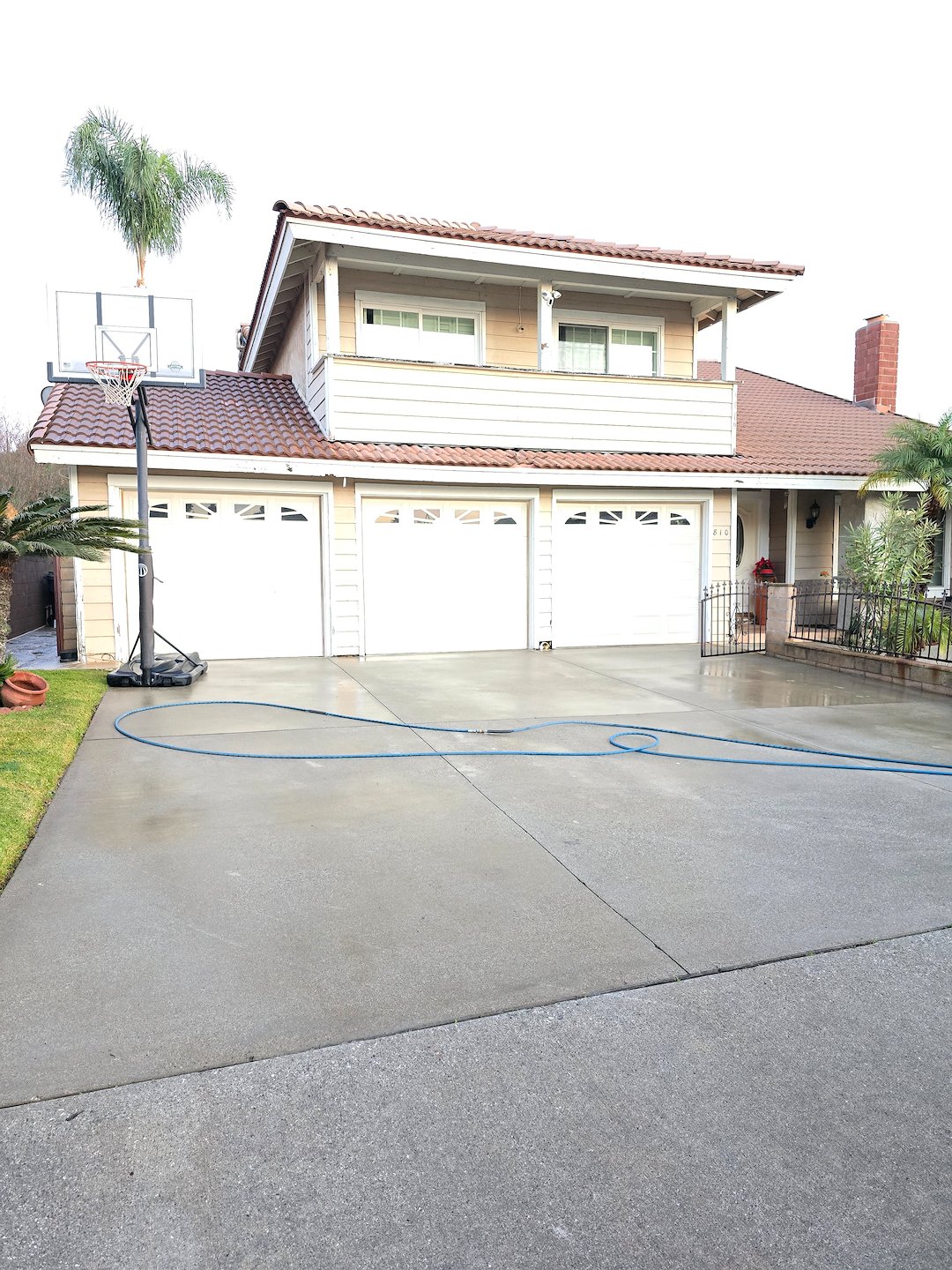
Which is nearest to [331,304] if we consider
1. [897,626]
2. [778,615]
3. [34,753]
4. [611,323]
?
[611,323]

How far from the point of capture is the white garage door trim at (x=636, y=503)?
43.4 ft

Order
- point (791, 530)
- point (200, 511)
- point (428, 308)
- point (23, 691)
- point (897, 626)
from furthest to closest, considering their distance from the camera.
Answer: point (791, 530), point (428, 308), point (200, 511), point (897, 626), point (23, 691)

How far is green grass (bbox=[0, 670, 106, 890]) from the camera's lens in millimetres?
4664

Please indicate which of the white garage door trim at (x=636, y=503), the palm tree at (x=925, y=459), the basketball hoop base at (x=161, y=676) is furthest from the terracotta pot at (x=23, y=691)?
the palm tree at (x=925, y=459)

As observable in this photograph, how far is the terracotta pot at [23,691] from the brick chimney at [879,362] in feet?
56.8

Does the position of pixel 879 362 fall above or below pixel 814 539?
above

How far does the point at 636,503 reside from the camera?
13.6 metres

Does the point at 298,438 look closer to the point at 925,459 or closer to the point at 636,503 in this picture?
the point at 636,503

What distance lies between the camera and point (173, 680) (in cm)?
962

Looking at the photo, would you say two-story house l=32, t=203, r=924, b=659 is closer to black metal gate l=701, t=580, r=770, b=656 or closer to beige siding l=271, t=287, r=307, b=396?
beige siding l=271, t=287, r=307, b=396

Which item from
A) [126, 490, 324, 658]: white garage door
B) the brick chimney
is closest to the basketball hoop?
[126, 490, 324, 658]: white garage door

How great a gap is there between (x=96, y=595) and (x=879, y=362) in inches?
Answer: 645

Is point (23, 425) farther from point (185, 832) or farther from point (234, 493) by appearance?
point (185, 832)

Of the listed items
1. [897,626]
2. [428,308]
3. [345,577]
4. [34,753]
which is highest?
[428,308]
